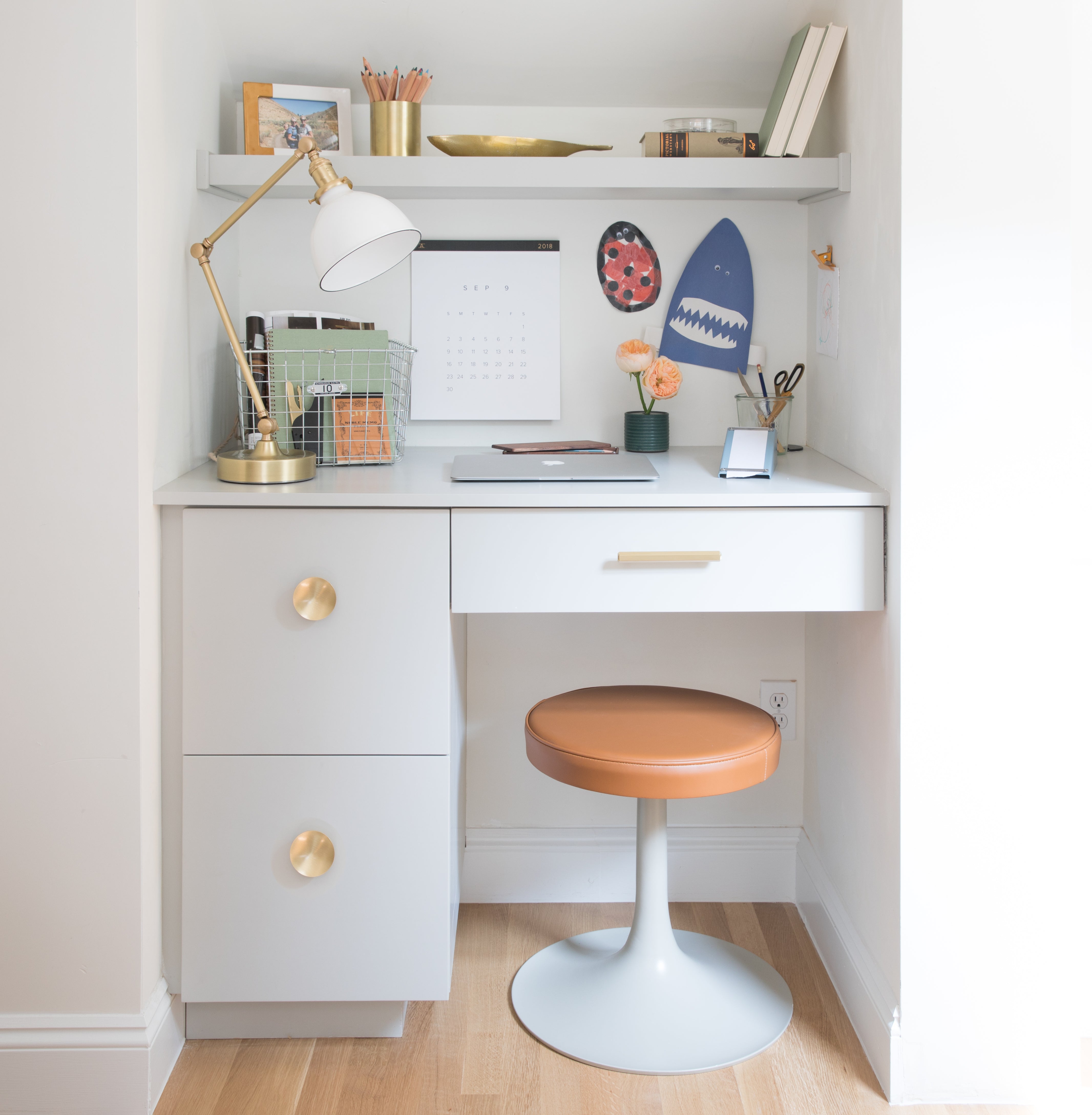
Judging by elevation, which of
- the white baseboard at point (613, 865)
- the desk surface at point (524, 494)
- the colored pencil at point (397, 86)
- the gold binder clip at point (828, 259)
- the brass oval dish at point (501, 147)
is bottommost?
the white baseboard at point (613, 865)

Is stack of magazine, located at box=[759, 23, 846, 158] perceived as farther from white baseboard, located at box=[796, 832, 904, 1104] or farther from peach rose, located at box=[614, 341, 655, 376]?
white baseboard, located at box=[796, 832, 904, 1104]

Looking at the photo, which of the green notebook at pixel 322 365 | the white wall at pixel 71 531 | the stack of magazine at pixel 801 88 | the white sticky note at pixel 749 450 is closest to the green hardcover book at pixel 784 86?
the stack of magazine at pixel 801 88

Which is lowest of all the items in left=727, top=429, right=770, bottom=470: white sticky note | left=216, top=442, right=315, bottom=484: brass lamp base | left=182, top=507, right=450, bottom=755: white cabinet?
left=182, top=507, right=450, bottom=755: white cabinet

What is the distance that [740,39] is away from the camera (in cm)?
187

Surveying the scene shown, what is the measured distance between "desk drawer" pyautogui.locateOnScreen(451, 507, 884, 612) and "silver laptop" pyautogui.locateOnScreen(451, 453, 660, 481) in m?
0.08

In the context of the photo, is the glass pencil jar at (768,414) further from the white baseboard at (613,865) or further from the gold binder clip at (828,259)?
the white baseboard at (613,865)

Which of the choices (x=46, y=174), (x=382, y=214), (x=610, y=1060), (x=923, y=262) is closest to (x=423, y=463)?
(x=382, y=214)

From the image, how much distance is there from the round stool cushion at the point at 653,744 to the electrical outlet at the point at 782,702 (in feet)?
1.11

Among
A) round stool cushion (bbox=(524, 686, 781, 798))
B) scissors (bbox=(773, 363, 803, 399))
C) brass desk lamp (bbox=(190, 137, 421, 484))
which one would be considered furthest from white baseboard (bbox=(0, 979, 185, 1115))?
scissors (bbox=(773, 363, 803, 399))

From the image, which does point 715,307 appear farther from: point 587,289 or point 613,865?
point 613,865

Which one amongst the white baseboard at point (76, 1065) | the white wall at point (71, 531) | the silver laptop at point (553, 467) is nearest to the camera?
the white wall at point (71, 531)

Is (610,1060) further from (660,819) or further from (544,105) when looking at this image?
(544,105)

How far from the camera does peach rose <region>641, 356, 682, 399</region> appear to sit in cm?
187

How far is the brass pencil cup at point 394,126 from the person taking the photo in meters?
1.84
